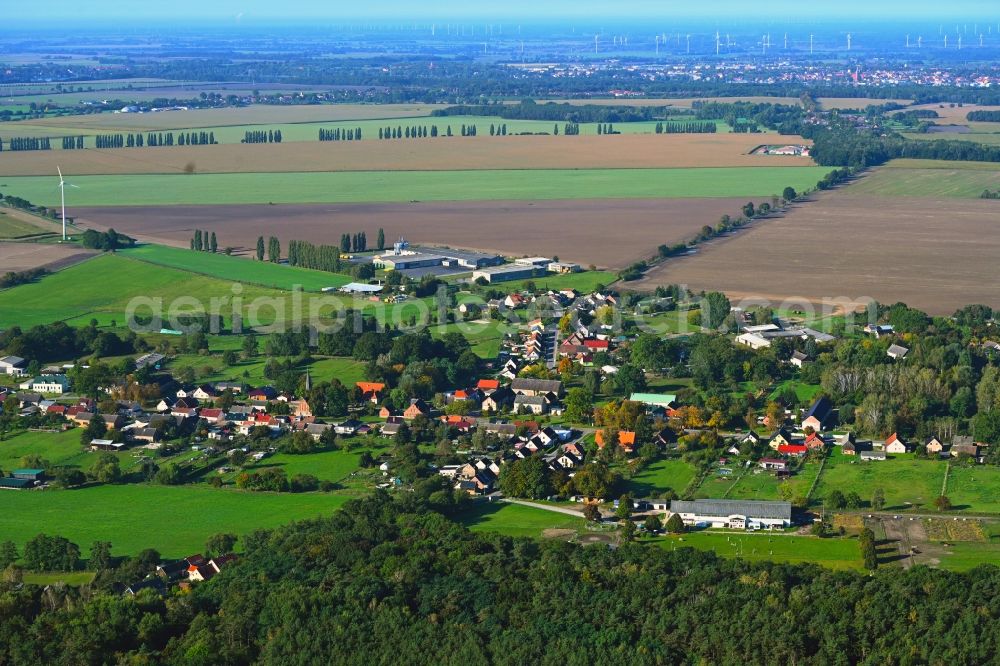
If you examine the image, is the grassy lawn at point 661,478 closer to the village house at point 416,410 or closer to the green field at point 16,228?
the village house at point 416,410

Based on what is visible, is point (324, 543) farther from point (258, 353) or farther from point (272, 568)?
point (258, 353)

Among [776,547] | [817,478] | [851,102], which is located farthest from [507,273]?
[851,102]

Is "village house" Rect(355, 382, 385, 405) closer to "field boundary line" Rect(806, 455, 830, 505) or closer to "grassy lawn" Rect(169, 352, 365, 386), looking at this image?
"grassy lawn" Rect(169, 352, 365, 386)

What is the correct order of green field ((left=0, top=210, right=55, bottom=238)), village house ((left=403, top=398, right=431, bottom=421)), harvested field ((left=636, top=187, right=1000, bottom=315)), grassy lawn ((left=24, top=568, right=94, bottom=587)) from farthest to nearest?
green field ((left=0, top=210, right=55, bottom=238)) → harvested field ((left=636, top=187, right=1000, bottom=315)) → village house ((left=403, top=398, right=431, bottom=421)) → grassy lawn ((left=24, top=568, right=94, bottom=587))

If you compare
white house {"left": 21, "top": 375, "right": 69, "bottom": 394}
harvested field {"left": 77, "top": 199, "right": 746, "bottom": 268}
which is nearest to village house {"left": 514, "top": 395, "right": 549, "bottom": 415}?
white house {"left": 21, "top": 375, "right": 69, "bottom": 394}

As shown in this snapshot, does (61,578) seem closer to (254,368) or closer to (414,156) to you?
(254,368)

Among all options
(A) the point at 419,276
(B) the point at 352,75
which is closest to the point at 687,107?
(B) the point at 352,75

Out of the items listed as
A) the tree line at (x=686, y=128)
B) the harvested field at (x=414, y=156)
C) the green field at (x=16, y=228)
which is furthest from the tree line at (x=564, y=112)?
the green field at (x=16, y=228)
